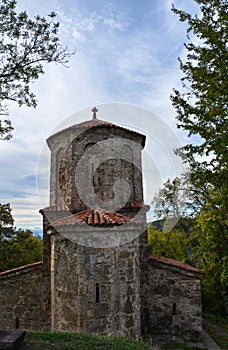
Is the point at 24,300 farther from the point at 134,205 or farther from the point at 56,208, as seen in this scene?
the point at 134,205

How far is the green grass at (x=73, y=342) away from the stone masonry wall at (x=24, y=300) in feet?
13.5

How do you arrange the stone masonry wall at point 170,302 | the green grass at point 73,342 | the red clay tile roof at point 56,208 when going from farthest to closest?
the red clay tile roof at point 56,208, the stone masonry wall at point 170,302, the green grass at point 73,342

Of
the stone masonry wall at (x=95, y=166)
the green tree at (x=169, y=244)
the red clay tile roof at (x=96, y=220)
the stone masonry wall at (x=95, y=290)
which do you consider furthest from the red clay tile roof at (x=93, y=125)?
the green tree at (x=169, y=244)

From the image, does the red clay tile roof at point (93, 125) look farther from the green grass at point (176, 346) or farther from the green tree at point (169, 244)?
the green tree at point (169, 244)

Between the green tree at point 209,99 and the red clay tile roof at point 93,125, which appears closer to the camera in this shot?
the green tree at point 209,99

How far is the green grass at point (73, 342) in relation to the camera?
19.4 feet

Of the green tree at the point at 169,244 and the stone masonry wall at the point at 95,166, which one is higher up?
the stone masonry wall at the point at 95,166

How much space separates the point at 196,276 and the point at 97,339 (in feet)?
18.1

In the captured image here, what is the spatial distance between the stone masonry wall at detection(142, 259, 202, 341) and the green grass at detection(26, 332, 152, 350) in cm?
450

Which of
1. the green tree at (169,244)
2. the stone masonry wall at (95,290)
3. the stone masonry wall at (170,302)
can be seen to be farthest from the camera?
the green tree at (169,244)

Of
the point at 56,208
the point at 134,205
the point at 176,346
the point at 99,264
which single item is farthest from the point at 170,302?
the point at 56,208

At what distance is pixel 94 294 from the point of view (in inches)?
320

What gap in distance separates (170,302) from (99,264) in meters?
4.32

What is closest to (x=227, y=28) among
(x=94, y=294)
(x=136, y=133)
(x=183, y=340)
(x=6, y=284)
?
(x=136, y=133)
